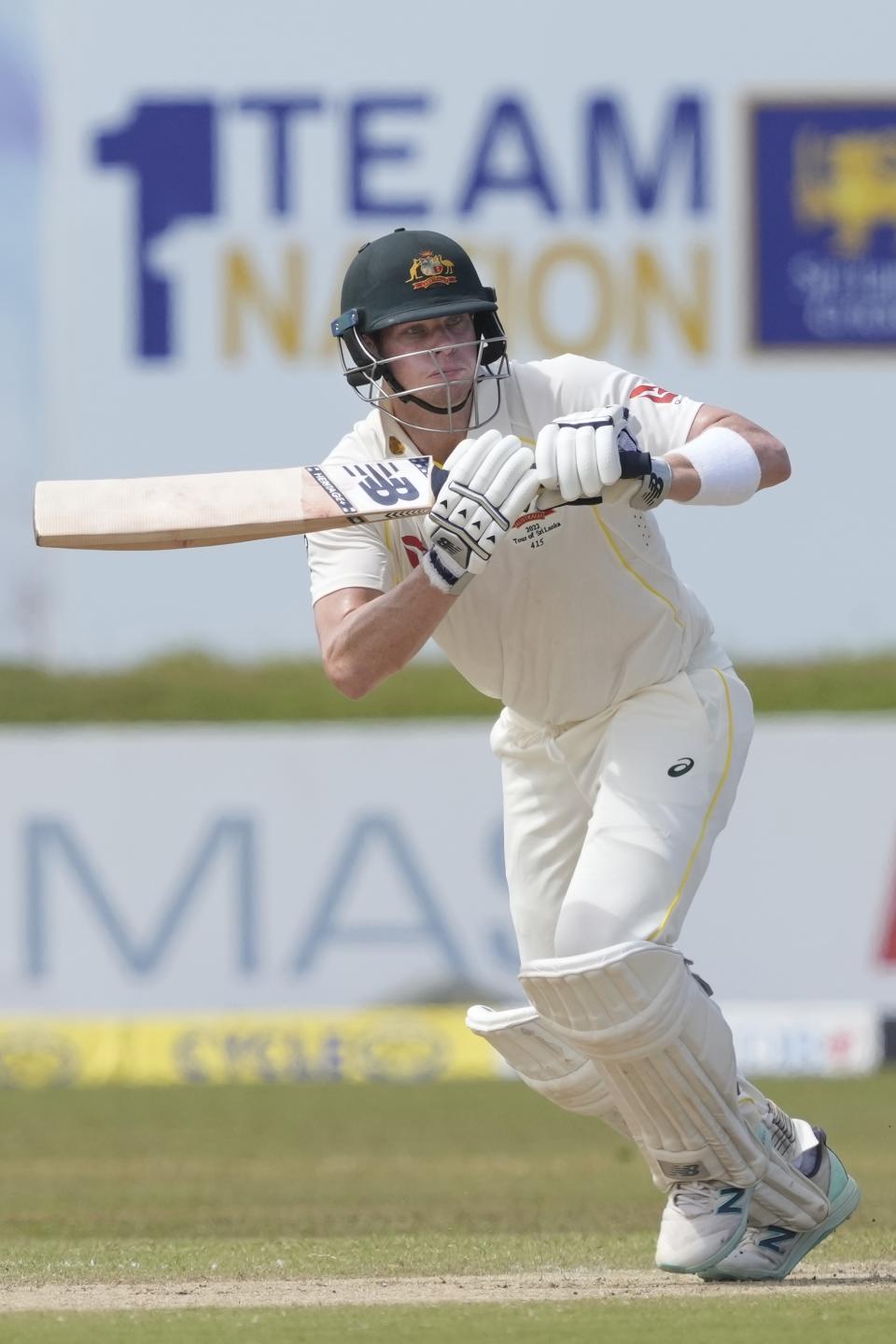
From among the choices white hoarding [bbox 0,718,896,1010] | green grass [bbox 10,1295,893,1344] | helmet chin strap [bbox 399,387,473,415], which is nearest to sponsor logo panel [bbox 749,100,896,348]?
white hoarding [bbox 0,718,896,1010]

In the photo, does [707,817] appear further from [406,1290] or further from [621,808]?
[406,1290]

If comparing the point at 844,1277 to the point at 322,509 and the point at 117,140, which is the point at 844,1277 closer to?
the point at 322,509

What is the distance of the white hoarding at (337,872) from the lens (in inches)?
373

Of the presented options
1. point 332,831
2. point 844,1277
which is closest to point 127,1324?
point 844,1277

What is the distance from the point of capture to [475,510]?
9.83 feet

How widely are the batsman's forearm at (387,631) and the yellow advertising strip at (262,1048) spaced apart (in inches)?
243

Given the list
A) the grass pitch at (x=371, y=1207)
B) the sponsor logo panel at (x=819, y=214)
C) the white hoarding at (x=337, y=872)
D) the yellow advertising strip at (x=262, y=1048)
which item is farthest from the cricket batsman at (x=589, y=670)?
the sponsor logo panel at (x=819, y=214)

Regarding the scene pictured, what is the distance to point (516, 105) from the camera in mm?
10453

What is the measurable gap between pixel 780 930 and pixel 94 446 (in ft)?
11.8

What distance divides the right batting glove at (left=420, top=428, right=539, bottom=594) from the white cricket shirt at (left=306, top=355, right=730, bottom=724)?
0.17 m

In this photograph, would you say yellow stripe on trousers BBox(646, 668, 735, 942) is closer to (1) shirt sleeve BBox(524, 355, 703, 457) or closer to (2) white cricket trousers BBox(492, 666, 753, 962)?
(2) white cricket trousers BBox(492, 666, 753, 962)

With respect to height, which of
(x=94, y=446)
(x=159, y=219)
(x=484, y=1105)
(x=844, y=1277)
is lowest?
(x=484, y=1105)

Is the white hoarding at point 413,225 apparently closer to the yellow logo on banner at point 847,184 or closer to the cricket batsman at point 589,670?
the yellow logo on banner at point 847,184

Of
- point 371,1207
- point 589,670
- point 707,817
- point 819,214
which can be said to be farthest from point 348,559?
point 819,214
